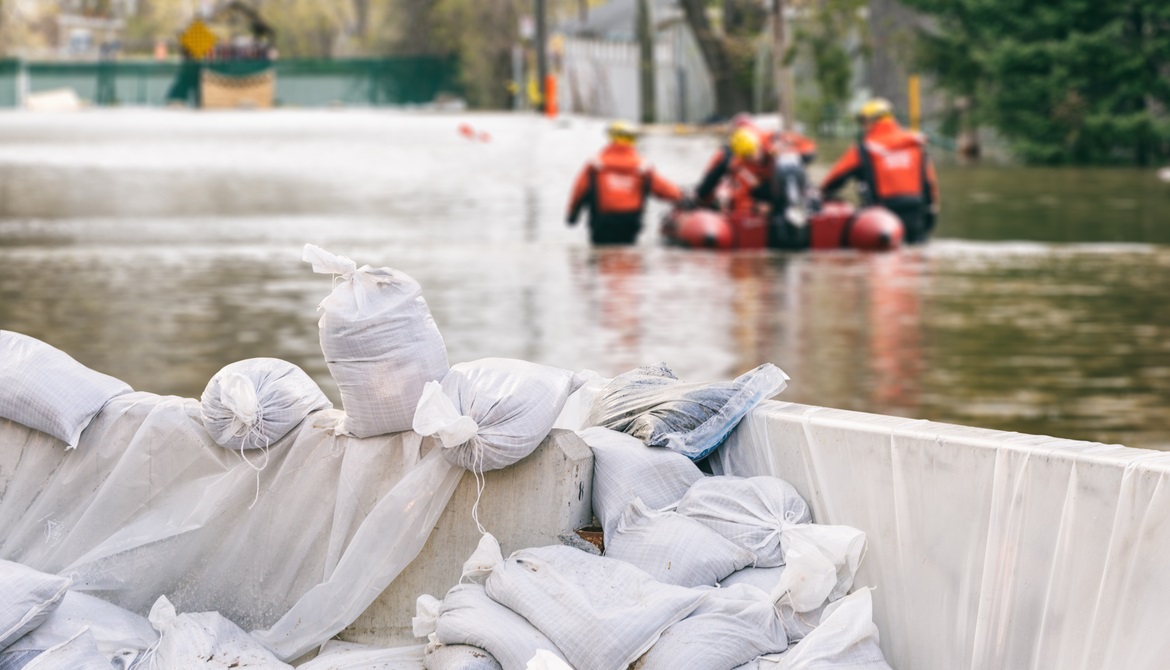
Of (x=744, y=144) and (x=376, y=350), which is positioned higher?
(x=744, y=144)

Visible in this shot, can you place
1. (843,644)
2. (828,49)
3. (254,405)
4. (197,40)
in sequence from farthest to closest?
(197,40) < (828,49) < (254,405) < (843,644)

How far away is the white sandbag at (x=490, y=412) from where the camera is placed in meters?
4.74

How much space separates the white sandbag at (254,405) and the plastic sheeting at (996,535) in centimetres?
145

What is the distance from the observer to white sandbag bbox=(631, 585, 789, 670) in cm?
435

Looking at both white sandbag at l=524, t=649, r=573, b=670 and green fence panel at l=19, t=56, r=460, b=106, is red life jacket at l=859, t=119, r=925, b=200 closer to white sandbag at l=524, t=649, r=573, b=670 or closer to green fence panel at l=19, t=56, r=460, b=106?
white sandbag at l=524, t=649, r=573, b=670

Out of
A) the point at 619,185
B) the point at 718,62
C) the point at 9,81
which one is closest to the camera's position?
the point at 619,185

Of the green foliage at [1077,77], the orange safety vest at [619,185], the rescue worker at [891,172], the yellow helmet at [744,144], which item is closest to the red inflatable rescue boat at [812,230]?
the rescue worker at [891,172]

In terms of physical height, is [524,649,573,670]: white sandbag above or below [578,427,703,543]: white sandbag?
below

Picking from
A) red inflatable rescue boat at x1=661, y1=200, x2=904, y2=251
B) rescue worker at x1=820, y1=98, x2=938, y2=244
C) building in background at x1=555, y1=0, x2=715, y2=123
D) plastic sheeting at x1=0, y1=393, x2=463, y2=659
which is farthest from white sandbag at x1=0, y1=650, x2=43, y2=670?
building in background at x1=555, y1=0, x2=715, y2=123

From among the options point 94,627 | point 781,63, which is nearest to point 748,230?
point 94,627

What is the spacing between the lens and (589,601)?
14.8ft

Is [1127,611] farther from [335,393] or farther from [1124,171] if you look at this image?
[1124,171]

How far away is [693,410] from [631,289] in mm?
9402

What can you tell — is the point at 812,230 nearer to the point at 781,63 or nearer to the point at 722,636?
the point at 722,636
